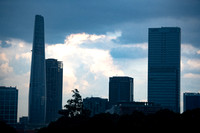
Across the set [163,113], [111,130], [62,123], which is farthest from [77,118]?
[111,130]

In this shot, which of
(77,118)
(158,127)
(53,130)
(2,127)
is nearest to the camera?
(158,127)

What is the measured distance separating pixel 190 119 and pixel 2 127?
5524cm

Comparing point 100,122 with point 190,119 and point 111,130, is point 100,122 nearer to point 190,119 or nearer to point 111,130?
point 111,130

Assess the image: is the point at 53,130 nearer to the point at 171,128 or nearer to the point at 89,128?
the point at 89,128

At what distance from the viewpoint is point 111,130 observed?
413ft

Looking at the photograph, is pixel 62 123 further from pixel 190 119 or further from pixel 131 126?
pixel 190 119

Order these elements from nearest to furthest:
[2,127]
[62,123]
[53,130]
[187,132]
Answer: [187,132]
[2,127]
[53,130]
[62,123]

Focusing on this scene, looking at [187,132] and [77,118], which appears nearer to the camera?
[187,132]

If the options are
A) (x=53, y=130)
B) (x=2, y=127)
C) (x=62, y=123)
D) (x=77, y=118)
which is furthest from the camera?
(x=77, y=118)

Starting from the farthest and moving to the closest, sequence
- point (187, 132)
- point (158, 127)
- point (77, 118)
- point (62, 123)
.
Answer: point (77, 118) < point (62, 123) < point (158, 127) < point (187, 132)

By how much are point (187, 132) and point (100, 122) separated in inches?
1002

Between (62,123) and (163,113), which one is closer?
(163,113)

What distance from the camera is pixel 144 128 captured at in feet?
416

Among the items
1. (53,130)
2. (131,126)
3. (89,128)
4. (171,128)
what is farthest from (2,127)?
(171,128)
